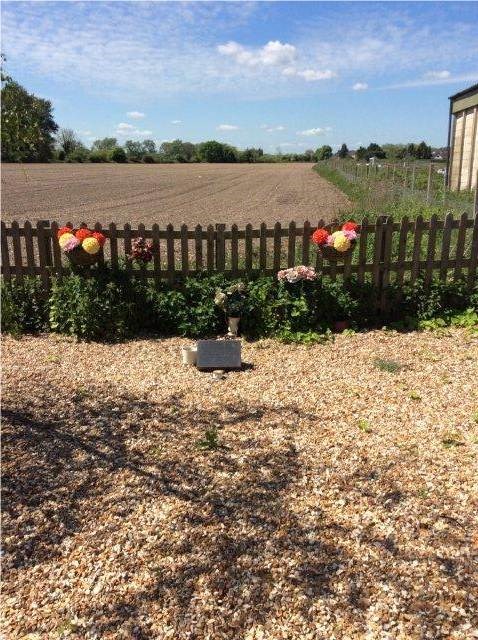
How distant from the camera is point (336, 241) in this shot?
276 inches

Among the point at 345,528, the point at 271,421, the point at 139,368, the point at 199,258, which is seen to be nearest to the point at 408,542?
the point at 345,528

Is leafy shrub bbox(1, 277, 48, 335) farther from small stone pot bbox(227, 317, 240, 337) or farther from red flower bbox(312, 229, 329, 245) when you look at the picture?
red flower bbox(312, 229, 329, 245)

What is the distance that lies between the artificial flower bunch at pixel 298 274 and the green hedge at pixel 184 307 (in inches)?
5.5

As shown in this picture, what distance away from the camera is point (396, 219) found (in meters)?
11.9

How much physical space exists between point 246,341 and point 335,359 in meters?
1.20

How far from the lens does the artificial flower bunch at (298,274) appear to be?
6.87 metres

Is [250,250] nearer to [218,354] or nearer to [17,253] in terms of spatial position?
[218,354]

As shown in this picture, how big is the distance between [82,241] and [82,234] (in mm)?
107

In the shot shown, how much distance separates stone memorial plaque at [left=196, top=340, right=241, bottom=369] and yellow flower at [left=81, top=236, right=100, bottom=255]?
6.60ft

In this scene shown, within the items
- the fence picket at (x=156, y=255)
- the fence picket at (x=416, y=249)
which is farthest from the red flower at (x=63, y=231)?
the fence picket at (x=416, y=249)

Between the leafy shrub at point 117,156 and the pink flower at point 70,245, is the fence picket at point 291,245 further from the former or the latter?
the leafy shrub at point 117,156

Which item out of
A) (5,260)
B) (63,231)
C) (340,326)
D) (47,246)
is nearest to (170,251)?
(63,231)

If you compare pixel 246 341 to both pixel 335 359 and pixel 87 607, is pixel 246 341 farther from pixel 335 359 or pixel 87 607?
pixel 87 607

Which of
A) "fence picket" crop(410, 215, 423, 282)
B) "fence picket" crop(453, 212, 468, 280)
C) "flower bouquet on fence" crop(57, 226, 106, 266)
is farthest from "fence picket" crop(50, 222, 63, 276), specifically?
"fence picket" crop(453, 212, 468, 280)
